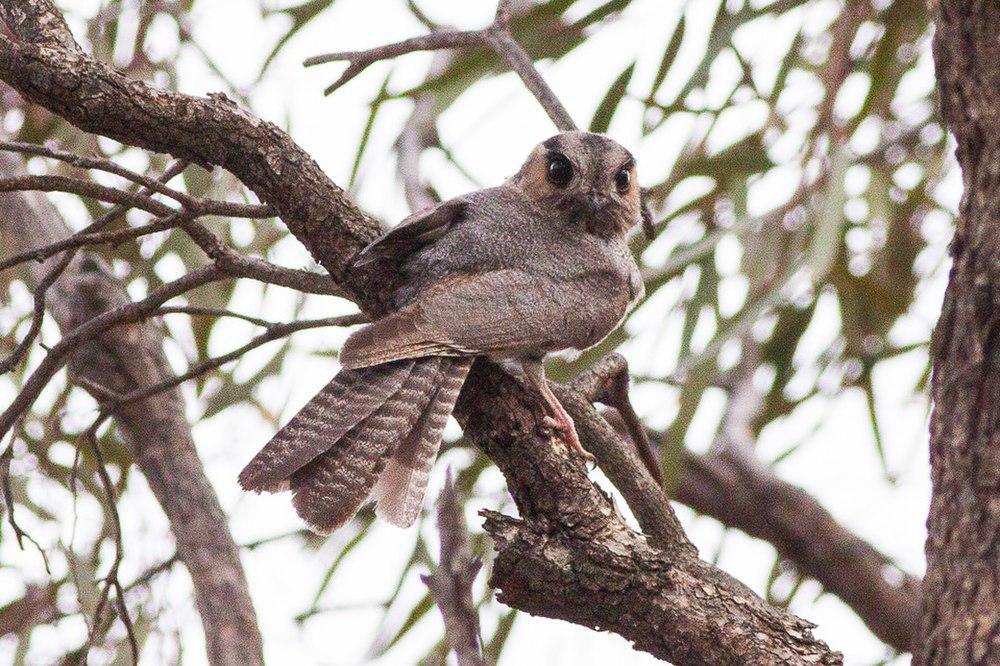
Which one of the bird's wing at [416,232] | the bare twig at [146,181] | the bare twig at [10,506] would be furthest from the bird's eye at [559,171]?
the bare twig at [10,506]

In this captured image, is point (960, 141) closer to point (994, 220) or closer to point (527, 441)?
point (994, 220)

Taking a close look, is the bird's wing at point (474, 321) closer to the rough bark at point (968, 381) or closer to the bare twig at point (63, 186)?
the bare twig at point (63, 186)

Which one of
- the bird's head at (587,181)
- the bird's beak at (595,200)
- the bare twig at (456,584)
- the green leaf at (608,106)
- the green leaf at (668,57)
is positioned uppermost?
the green leaf at (668,57)

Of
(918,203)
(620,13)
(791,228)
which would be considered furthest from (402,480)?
(918,203)

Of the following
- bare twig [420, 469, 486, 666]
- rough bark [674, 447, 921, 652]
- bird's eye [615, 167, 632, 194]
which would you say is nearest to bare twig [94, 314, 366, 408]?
bird's eye [615, 167, 632, 194]

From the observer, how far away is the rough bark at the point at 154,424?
2445 millimetres

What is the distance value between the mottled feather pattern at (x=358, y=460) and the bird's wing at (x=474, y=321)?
5 cm

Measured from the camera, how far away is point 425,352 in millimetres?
1920

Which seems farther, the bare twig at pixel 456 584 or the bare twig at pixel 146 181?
the bare twig at pixel 146 181

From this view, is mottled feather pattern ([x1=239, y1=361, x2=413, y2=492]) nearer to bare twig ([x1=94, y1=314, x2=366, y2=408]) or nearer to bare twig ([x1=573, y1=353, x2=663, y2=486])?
bare twig ([x1=94, y1=314, x2=366, y2=408])

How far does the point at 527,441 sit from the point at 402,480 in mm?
315

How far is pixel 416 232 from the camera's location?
80.1 inches

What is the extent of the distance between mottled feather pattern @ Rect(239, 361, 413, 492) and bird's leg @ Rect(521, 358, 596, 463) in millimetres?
210

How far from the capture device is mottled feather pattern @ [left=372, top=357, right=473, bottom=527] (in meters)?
1.90
